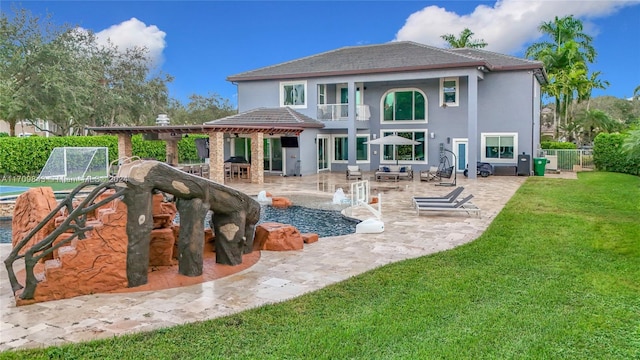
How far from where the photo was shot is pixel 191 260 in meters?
6.79

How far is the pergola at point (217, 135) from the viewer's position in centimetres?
2030

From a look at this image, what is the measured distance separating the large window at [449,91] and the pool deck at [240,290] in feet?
47.4

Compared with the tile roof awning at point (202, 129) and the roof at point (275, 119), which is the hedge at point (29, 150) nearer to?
the tile roof awning at point (202, 129)

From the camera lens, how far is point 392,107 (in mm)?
27000

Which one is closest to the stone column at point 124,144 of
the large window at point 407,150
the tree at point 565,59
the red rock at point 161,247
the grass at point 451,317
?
the large window at point 407,150

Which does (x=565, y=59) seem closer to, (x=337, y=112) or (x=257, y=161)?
(x=337, y=112)

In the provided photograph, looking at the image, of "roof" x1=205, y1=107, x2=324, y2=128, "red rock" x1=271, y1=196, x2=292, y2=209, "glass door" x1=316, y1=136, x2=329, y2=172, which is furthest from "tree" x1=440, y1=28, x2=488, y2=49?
"red rock" x1=271, y1=196, x2=292, y2=209

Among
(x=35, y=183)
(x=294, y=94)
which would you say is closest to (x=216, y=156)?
(x=35, y=183)

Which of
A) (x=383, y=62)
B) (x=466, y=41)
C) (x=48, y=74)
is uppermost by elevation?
(x=466, y=41)

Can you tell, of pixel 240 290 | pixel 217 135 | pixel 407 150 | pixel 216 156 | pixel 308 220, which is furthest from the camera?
pixel 407 150

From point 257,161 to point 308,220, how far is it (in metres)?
9.78

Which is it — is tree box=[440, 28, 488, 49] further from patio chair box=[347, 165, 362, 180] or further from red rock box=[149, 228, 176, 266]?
red rock box=[149, 228, 176, 266]

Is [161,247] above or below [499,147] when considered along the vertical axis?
below

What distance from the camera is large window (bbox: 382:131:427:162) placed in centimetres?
2642
